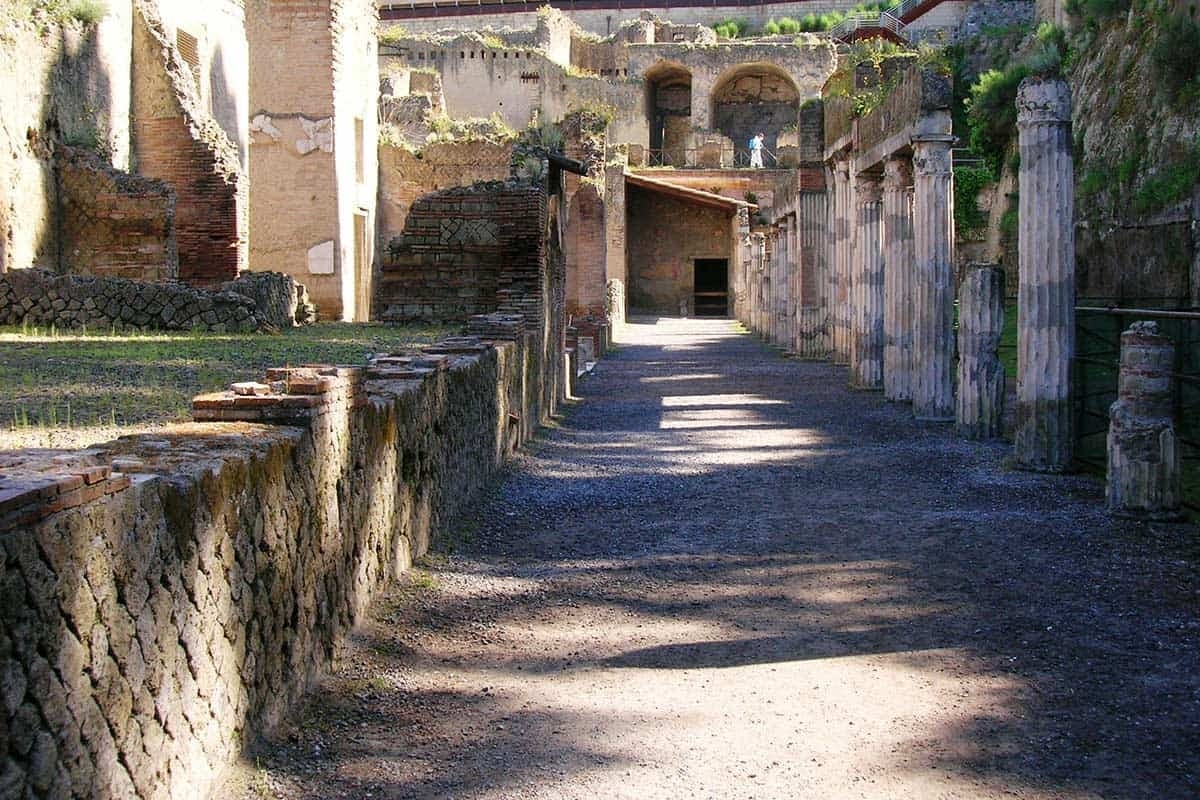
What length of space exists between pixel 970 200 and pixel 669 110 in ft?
70.3

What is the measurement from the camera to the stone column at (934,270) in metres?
11.8

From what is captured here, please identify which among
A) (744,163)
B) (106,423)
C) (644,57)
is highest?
(644,57)

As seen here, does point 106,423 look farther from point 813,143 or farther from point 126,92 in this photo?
point 813,143

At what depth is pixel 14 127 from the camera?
13.5 metres

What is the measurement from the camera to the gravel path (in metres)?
3.68

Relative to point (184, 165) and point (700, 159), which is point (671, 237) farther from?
point (184, 165)

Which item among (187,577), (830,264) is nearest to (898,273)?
(830,264)

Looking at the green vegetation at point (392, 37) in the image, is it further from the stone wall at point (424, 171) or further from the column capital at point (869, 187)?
the column capital at point (869, 187)

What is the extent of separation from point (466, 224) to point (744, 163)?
36.3 meters

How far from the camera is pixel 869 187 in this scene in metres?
15.2

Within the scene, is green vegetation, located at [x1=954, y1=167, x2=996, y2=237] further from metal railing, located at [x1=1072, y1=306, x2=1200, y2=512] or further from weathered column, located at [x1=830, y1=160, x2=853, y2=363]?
metal railing, located at [x1=1072, y1=306, x2=1200, y2=512]

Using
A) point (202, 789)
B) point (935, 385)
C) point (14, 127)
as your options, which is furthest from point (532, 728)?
point (14, 127)

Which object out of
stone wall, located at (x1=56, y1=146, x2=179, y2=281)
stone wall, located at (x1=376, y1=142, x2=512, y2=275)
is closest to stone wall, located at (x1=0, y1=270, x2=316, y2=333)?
stone wall, located at (x1=56, y1=146, x2=179, y2=281)

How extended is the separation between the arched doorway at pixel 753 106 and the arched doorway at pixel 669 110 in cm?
117
